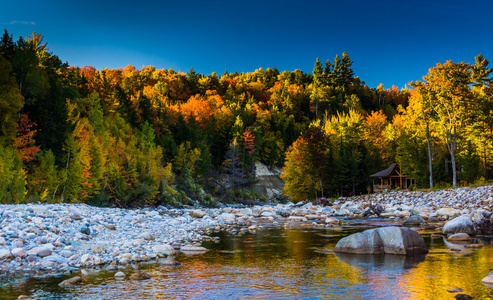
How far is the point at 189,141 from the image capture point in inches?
2382

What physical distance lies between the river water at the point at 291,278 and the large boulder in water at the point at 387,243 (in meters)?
0.41

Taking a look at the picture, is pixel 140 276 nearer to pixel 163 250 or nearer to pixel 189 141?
pixel 163 250

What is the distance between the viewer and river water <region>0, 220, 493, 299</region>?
25.0 feet

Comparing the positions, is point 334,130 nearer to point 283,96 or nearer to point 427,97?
point 427,97

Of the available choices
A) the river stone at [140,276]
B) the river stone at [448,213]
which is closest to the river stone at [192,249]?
the river stone at [140,276]

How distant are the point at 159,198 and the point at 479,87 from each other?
37.1m

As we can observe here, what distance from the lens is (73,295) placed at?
746 centimetres

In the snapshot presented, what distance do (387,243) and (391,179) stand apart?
4097cm

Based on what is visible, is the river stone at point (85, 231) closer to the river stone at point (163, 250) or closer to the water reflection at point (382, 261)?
the river stone at point (163, 250)

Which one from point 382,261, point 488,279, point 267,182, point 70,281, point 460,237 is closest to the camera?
point 488,279

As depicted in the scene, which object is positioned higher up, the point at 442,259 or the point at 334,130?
the point at 334,130

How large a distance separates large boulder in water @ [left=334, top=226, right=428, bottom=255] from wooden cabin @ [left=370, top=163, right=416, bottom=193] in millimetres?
34577

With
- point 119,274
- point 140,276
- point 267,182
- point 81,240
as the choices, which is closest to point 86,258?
point 119,274

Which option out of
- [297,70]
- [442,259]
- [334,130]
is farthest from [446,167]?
[297,70]
